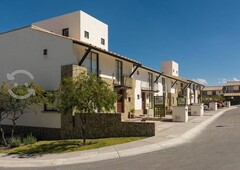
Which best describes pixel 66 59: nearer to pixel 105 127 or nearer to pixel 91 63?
pixel 91 63

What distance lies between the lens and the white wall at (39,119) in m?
19.2

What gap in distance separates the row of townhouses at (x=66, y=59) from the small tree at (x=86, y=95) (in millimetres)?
4295

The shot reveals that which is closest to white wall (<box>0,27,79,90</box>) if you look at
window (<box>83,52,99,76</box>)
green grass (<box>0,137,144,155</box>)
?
window (<box>83,52,99,76</box>)

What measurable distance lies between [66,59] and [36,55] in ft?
11.0

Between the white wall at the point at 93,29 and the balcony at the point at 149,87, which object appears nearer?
the white wall at the point at 93,29

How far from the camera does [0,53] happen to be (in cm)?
2298

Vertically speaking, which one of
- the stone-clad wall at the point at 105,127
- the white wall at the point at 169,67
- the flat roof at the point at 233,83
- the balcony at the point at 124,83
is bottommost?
the stone-clad wall at the point at 105,127

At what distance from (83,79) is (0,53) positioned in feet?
41.8

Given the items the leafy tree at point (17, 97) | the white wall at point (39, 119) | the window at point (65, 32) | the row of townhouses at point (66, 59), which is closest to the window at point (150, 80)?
the row of townhouses at point (66, 59)

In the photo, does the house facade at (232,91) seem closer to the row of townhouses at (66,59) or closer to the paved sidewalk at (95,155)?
the row of townhouses at (66,59)

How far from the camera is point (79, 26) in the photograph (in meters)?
26.6

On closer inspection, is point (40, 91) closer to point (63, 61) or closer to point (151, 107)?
point (63, 61)

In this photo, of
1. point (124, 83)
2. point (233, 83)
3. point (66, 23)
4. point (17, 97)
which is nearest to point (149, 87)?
point (124, 83)

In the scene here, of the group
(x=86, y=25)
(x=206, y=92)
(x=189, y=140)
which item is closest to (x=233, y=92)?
(x=206, y=92)
